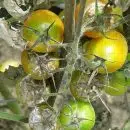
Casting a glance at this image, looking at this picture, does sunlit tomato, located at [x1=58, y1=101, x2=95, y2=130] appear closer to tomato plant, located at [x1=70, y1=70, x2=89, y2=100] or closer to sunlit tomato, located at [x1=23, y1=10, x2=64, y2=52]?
tomato plant, located at [x1=70, y1=70, x2=89, y2=100]

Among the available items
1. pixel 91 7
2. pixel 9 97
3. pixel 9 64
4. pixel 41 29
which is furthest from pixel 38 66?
pixel 9 64

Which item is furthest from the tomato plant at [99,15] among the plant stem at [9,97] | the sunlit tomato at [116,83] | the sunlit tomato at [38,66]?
the plant stem at [9,97]

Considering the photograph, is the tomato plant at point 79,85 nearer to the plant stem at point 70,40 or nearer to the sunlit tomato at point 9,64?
the plant stem at point 70,40

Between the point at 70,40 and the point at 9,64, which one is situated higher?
the point at 70,40

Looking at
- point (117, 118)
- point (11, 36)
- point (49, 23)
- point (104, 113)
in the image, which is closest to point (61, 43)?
point (49, 23)

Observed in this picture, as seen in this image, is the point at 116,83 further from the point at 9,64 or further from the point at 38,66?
the point at 9,64

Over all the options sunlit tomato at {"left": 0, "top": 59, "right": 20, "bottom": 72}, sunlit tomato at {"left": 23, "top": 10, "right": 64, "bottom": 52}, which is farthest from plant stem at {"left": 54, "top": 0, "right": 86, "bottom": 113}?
sunlit tomato at {"left": 0, "top": 59, "right": 20, "bottom": 72}

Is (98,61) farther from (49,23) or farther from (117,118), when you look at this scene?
(117,118)
